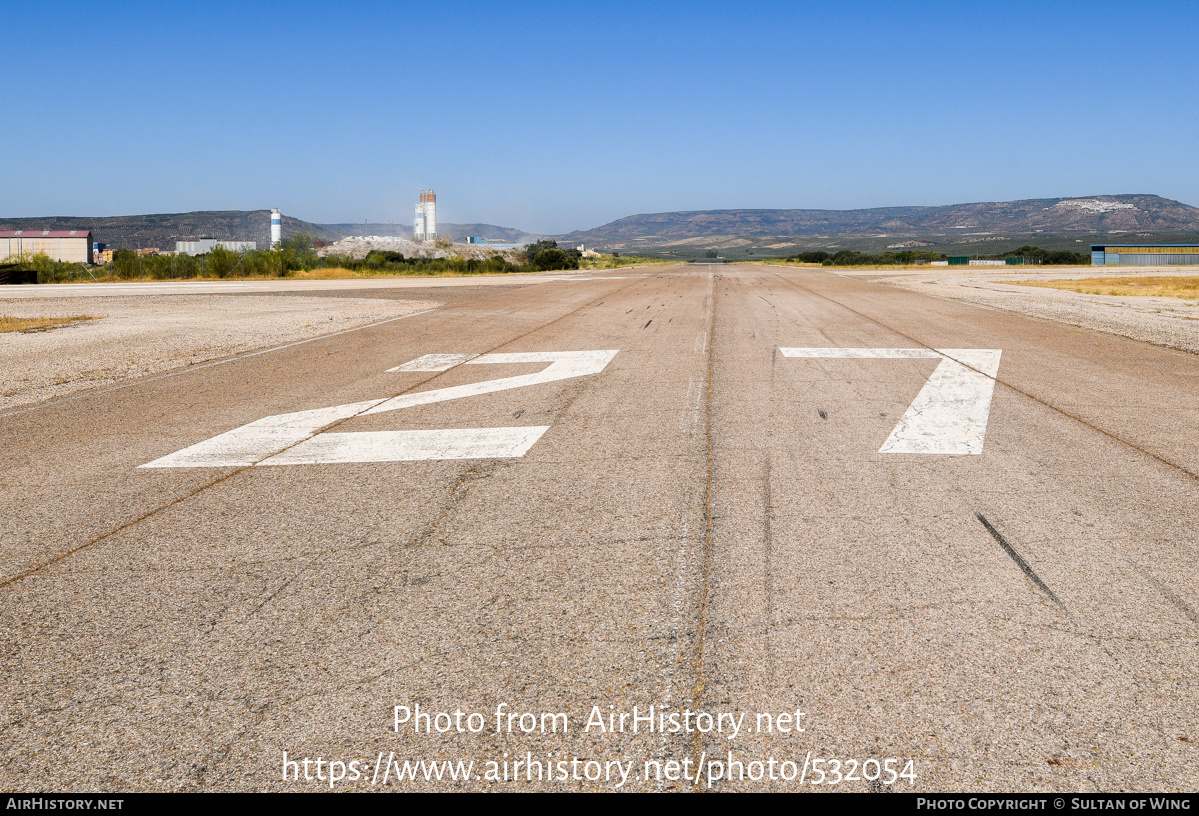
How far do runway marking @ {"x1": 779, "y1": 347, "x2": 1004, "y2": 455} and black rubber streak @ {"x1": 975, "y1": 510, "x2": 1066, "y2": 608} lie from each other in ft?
5.72

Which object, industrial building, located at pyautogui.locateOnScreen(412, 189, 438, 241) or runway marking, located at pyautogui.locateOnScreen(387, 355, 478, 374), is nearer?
runway marking, located at pyautogui.locateOnScreen(387, 355, 478, 374)

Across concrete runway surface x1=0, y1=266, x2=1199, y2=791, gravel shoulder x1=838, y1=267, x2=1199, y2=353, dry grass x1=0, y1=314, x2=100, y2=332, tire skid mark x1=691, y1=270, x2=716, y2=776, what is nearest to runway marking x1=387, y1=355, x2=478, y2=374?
concrete runway surface x1=0, y1=266, x2=1199, y2=791

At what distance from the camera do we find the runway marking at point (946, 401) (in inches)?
271

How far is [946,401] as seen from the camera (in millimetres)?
8688

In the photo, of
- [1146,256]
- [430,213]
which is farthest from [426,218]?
[1146,256]

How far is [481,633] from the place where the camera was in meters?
3.56

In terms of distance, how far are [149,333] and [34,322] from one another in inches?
192

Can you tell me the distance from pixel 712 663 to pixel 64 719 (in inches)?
86.1

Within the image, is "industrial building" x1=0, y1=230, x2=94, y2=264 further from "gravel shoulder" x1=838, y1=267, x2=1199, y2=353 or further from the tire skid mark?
the tire skid mark

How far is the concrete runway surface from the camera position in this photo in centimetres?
280

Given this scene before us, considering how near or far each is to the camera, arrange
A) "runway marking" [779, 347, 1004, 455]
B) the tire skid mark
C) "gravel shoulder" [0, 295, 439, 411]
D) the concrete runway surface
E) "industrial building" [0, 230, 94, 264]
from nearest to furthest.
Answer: the concrete runway surface → the tire skid mark → "runway marking" [779, 347, 1004, 455] → "gravel shoulder" [0, 295, 439, 411] → "industrial building" [0, 230, 94, 264]

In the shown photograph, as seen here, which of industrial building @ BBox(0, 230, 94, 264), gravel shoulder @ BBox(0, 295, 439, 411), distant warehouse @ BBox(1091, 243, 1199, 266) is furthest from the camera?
industrial building @ BBox(0, 230, 94, 264)
